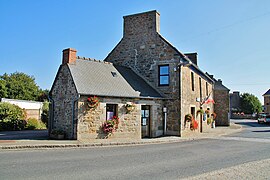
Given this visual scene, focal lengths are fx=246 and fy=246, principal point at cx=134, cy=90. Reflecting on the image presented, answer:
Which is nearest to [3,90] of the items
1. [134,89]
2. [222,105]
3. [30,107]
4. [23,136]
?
[30,107]

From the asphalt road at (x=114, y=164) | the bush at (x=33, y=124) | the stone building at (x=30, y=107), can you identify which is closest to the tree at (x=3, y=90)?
the stone building at (x=30, y=107)

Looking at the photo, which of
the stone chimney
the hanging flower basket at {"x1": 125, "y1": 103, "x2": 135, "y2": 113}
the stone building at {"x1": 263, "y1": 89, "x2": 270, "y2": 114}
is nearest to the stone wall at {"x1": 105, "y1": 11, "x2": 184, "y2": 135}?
the stone chimney

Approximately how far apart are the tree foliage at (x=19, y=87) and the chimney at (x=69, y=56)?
101 ft

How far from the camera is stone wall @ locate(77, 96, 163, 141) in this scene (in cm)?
1347

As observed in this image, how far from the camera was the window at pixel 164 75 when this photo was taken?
18078 millimetres

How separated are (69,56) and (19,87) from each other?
33856mm

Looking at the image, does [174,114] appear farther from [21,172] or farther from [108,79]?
[21,172]

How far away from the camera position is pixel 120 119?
48.9 feet

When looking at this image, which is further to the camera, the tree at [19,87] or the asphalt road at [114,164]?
the tree at [19,87]

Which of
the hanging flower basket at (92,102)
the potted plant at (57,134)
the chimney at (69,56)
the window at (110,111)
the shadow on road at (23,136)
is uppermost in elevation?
the chimney at (69,56)

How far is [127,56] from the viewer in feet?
67.2

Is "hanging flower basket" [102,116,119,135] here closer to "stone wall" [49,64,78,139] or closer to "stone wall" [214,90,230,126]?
"stone wall" [49,64,78,139]

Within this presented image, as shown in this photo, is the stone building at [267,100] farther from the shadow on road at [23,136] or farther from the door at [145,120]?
the shadow on road at [23,136]

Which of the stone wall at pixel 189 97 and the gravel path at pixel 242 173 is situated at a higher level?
the stone wall at pixel 189 97
